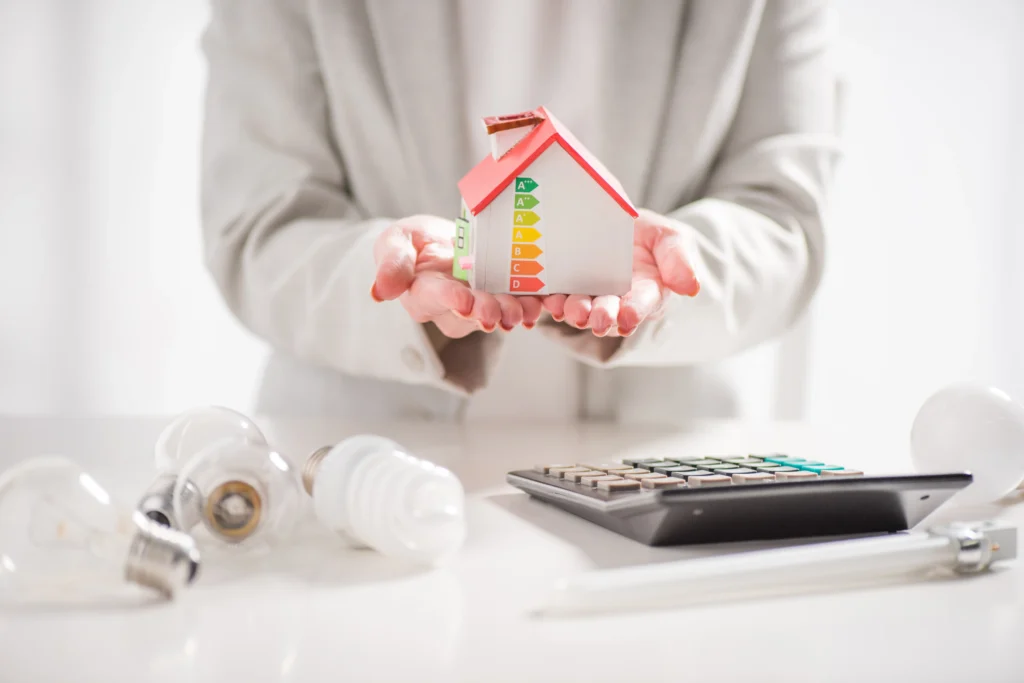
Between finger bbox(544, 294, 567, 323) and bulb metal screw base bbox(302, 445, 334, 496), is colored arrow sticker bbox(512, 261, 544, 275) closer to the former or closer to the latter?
finger bbox(544, 294, 567, 323)

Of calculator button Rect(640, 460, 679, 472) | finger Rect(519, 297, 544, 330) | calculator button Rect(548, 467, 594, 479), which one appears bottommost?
calculator button Rect(548, 467, 594, 479)

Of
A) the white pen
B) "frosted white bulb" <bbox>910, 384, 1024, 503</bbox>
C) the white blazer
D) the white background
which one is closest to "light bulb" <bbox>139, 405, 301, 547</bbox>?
the white pen

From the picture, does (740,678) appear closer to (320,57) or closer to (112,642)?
(112,642)

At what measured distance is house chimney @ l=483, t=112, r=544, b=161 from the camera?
57 cm

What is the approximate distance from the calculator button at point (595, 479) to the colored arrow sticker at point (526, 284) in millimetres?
170

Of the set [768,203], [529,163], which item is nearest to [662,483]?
[529,163]

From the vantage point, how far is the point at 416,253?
625 millimetres

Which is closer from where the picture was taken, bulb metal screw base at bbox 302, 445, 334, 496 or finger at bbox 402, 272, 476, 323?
bulb metal screw base at bbox 302, 445, 334, 496

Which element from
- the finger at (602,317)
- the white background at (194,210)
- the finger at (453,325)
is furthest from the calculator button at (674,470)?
the white background at (194,210)

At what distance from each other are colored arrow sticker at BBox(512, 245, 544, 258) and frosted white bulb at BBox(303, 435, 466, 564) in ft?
0.75

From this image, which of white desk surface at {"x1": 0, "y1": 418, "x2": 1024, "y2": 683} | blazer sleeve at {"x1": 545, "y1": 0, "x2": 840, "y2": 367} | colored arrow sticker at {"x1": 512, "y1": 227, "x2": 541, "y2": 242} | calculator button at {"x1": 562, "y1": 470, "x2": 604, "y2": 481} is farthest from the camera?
blazer sleeve at {"x1": 545, "y1": 0, "x2": 840, "y2": 367}

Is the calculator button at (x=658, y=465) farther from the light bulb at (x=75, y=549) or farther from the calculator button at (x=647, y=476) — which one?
the light bulb at (x=75, y=549)

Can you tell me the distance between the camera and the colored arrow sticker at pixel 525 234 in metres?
0.57

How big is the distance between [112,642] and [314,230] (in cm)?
63
